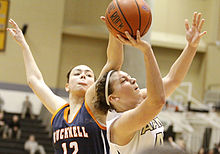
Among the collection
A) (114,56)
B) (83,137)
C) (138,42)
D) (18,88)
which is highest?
(138,42)

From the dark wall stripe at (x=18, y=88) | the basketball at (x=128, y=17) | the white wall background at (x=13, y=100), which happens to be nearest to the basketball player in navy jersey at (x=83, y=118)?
the basketball at (x=128, y=17)

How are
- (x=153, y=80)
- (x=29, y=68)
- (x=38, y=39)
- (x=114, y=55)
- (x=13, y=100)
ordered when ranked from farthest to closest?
(x=38, y=39), (x=13, y=100), (x=29, y=68), (x=114, y=55), (x=153, y=80)

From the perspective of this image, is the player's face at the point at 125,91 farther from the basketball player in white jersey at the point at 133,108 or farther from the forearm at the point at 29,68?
the forearm at the point at 29,68

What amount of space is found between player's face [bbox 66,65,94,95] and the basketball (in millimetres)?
768

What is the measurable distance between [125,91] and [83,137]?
0.54 meters

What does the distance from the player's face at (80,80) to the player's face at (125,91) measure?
21.7 inches

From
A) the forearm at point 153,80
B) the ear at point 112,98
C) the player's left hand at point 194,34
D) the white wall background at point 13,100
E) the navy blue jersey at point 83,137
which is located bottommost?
the white wall background at point 13,100

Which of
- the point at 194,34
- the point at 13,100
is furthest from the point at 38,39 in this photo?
the point at 194,34

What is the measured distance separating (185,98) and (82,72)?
1472 centimetres

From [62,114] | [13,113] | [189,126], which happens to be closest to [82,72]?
[62,114]

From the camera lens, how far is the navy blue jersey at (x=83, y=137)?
285 centimetres

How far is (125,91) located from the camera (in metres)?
2.60

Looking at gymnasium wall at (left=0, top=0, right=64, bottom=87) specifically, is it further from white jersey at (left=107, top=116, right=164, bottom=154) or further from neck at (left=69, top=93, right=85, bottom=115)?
white jersey at (left=107, top=116, right=164, bottom=154)

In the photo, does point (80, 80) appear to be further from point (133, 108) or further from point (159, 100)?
point (159, 100)
